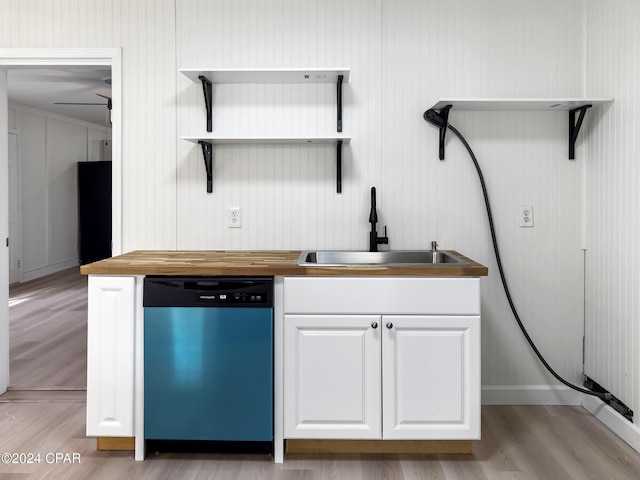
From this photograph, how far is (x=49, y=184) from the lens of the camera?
735 cm

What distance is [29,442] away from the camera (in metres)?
2.29

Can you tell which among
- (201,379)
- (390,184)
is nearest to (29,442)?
(201,379)

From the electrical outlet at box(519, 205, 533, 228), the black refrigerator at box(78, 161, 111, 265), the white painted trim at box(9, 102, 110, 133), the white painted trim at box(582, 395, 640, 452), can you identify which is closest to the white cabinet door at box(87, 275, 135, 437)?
the electrical outlet at box(519, 205, 533, 228)

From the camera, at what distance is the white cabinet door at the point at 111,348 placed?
2.13 meters

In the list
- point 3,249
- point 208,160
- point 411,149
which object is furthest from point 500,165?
point 3,249

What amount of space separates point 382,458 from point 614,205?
1526 millimetres

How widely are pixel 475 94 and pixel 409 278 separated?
45.9 inches

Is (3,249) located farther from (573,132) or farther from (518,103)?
(573,132)

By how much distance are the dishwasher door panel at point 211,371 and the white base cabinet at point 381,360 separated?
0.11 m

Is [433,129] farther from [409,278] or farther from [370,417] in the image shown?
[370,417]

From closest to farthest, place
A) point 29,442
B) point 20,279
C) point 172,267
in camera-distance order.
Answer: point 172,267
point 29,442
point 20,279

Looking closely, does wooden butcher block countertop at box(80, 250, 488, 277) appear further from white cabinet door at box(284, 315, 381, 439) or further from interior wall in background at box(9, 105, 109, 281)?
interior wall in background at box(9, 105, 109, 281)

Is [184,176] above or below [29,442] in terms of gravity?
above

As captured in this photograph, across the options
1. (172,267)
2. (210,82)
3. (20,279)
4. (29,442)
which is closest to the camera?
(172,267)
